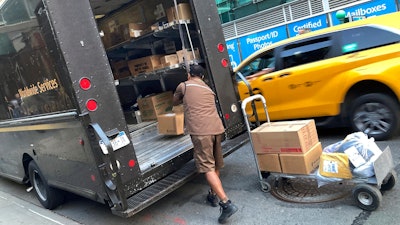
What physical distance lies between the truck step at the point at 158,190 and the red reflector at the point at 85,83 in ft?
4.17

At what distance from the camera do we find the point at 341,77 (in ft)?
17.8

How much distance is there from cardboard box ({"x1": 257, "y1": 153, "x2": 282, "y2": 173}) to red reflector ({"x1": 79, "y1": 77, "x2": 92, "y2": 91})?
2.12 meters

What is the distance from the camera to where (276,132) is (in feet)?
13.3

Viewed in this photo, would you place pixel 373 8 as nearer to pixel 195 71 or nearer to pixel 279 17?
pixel 279 17

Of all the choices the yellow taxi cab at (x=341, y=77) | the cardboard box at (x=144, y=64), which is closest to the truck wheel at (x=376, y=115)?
the yellow taxi cab at (x=341, y=77)

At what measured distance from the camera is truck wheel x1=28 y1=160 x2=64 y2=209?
5277 mm

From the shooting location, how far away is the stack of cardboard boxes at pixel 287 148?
3926 mm

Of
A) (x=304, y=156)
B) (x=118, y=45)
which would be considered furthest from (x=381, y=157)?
(x=118, y=45)

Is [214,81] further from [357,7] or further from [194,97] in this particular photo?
[357,7]

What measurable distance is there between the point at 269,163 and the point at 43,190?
3.57 metres

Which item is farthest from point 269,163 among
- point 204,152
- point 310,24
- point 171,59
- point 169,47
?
point 310,24

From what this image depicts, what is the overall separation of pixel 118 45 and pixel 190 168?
3128 mm

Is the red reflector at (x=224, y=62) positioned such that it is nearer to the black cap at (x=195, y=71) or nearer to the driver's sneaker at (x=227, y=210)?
the black cap at (x=195, y=71)

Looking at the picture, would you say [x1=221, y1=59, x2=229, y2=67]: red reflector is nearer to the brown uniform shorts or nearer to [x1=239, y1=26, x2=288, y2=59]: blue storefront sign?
the brown uniform shorts
